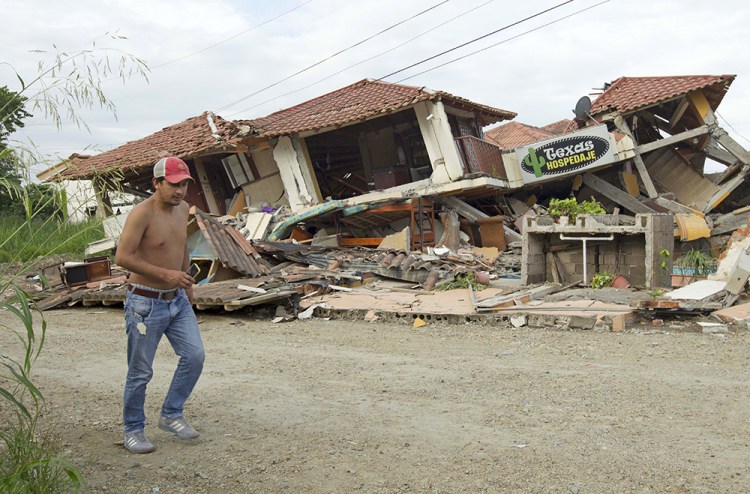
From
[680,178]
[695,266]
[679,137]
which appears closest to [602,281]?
[695,266]

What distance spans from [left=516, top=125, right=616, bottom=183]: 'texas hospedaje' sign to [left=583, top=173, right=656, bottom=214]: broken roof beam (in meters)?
1.16

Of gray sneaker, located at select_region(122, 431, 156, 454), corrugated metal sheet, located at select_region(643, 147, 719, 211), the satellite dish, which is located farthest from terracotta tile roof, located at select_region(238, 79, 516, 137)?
gray sneaker, located at select_region(122, 431, 156, 454)

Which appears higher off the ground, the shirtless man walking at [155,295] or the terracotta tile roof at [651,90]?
the shirtless man walking at [155,295]

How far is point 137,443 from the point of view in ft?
13.5

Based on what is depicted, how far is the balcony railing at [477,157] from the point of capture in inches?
698

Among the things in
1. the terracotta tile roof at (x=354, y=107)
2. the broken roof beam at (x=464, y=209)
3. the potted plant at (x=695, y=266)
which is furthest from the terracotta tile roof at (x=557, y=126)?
the potted plant at (x=695, y=266)

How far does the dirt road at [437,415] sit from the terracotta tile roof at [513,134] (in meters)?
19.6

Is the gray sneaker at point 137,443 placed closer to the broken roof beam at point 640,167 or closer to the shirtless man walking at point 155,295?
the shirtless man walking at point 155,295

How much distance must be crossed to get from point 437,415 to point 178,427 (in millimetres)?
1930

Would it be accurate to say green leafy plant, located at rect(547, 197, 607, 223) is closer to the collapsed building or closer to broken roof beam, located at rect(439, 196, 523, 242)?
the collapsed building

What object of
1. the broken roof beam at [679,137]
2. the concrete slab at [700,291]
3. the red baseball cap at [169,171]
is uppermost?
the red baseball cap at [169,171]

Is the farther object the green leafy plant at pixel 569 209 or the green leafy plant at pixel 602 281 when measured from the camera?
the green leafy plant at pixel 569 209

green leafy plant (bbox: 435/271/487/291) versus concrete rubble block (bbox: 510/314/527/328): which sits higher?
concrete rubble block (bbox: 510/314/527/328)

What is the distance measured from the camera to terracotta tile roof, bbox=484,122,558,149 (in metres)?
27.1
